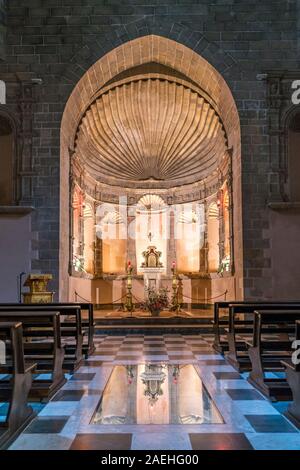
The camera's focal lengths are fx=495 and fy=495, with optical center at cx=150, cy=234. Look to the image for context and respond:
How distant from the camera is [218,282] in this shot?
14477 millimetres

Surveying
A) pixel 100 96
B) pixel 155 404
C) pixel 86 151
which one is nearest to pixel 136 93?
pixel 100 96

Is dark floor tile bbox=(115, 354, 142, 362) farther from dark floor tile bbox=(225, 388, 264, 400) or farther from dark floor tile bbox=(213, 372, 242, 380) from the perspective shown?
dark floor tile bbox=(225, 388, 264, 400)

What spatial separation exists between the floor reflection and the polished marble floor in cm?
8

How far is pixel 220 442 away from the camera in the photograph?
10.4 feet

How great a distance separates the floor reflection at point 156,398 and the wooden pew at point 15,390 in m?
0.54

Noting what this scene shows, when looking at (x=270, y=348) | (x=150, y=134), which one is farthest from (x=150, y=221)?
(x=270, y=348)

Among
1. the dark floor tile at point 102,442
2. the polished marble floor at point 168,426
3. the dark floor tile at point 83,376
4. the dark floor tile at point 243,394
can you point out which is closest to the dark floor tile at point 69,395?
the polished marble floor at point 168,426

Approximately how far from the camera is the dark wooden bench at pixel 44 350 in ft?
14.8

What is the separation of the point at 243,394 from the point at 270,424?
3.32 feet

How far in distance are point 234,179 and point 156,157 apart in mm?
6660

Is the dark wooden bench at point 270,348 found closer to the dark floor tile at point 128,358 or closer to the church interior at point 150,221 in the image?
the church interior at point 150,221

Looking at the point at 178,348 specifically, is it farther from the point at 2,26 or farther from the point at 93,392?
the point at 2,26
